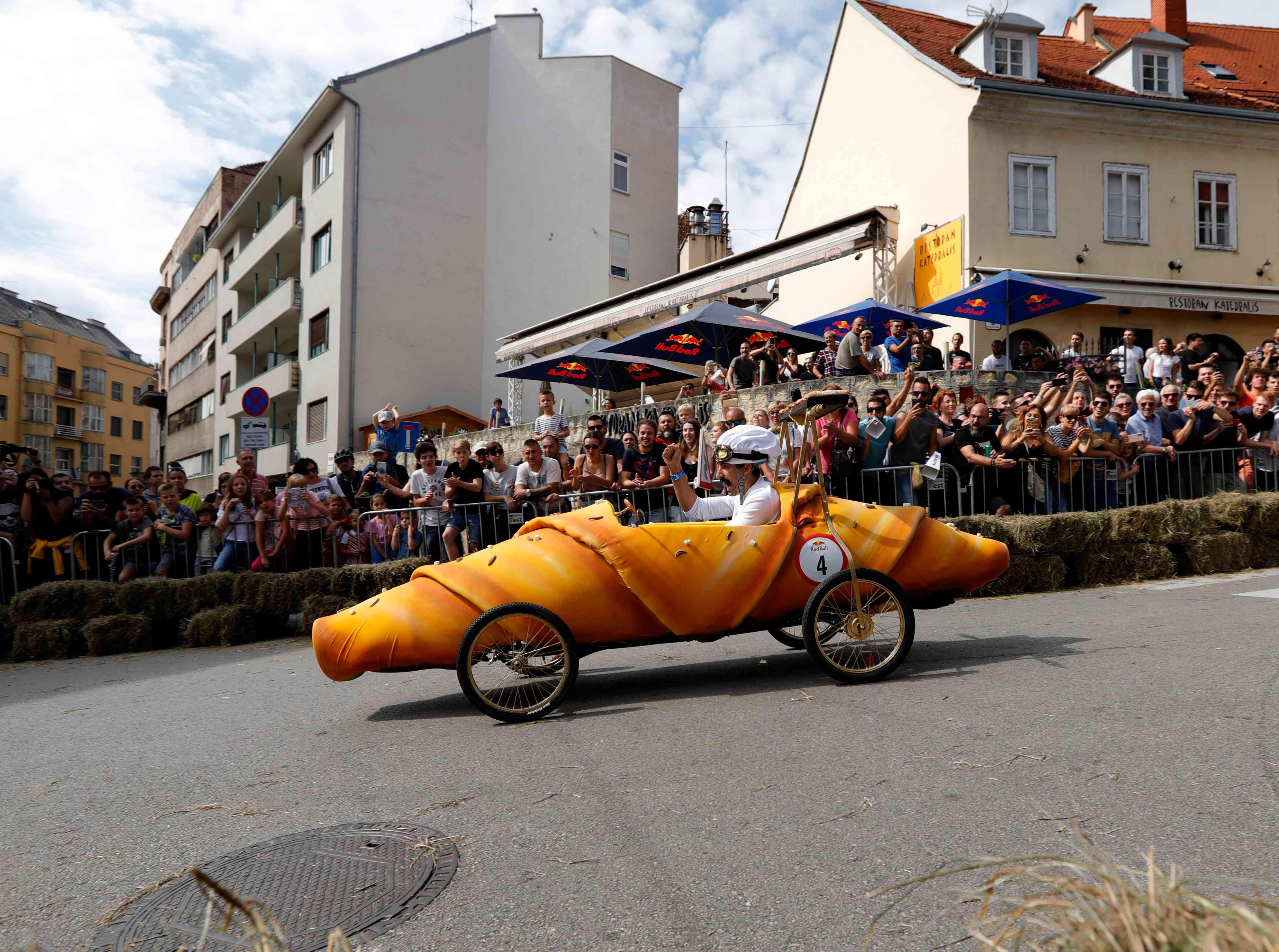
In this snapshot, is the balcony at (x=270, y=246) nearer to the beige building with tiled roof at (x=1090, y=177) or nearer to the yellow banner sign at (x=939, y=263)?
the beige building with tiled roof at (x=1090, y=177)

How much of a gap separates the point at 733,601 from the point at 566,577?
1.05m

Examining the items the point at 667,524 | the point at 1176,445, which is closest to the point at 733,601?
the point at 667,524

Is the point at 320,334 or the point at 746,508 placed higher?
the point at 320,334

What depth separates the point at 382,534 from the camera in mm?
11180

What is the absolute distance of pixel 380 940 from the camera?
2.78 meters

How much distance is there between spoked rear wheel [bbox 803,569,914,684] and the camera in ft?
18.9

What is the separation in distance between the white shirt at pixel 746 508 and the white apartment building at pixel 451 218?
25.0 m

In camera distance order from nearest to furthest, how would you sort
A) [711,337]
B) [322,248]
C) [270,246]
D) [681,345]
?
1. [711,337]
2. [681,345]
3. [322,248]
4. [270,246]

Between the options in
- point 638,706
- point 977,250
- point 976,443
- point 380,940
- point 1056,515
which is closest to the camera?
point 380,940

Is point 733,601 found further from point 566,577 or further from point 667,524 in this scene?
point 566,577

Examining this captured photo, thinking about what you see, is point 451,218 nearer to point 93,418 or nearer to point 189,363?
point 189,363

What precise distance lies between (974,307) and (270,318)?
2748 centimetres

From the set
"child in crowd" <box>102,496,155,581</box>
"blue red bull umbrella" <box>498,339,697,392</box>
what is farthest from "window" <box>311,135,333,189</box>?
"child in crowd" <box>102,496,155,581</box>

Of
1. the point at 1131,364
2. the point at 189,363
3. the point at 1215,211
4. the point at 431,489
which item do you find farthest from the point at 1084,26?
the point at 189,363
